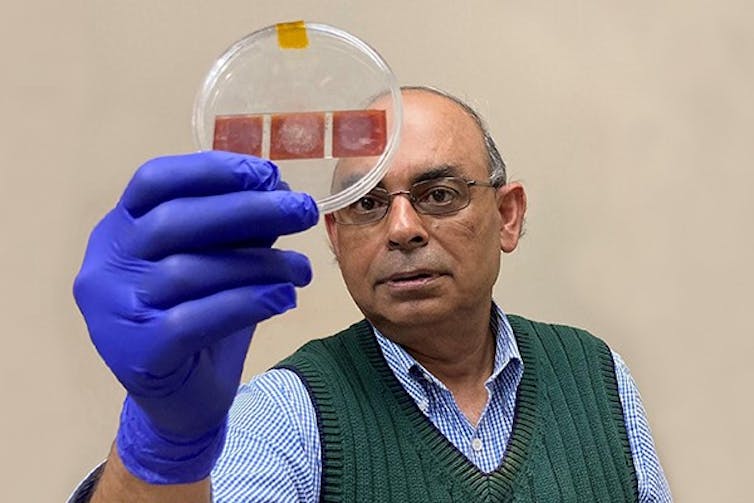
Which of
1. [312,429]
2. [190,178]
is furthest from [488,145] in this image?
[190,178]

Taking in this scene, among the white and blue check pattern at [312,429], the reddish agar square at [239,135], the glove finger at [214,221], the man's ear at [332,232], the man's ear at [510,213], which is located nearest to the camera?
the glove finger at [214,221]

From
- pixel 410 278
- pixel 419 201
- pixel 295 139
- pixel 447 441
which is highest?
pixel 295 139

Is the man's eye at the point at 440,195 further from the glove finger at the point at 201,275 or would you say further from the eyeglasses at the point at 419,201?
the glove finger at the point at 201,275

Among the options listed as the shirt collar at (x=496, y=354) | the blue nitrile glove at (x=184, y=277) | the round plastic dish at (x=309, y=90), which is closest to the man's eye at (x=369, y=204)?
the shirt collar at (x=496, y=354)

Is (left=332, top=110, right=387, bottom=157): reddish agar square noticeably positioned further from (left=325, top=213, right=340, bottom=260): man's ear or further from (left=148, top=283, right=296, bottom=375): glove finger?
(left=325, top=213, right=340, bottom=260): man's ear

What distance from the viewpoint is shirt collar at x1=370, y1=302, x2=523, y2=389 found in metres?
1.26

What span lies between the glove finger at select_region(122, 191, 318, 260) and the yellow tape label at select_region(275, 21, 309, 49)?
0.22 metres

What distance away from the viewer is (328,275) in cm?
174

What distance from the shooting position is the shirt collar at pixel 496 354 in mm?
1258

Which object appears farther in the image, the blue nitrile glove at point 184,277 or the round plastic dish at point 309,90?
the round plastic dish at point 309,90

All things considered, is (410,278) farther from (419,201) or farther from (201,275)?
(201,275)

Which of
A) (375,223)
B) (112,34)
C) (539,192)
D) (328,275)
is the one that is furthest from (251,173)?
(539,192)

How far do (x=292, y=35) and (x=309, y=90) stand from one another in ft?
0.18

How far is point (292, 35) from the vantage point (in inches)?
35.6
